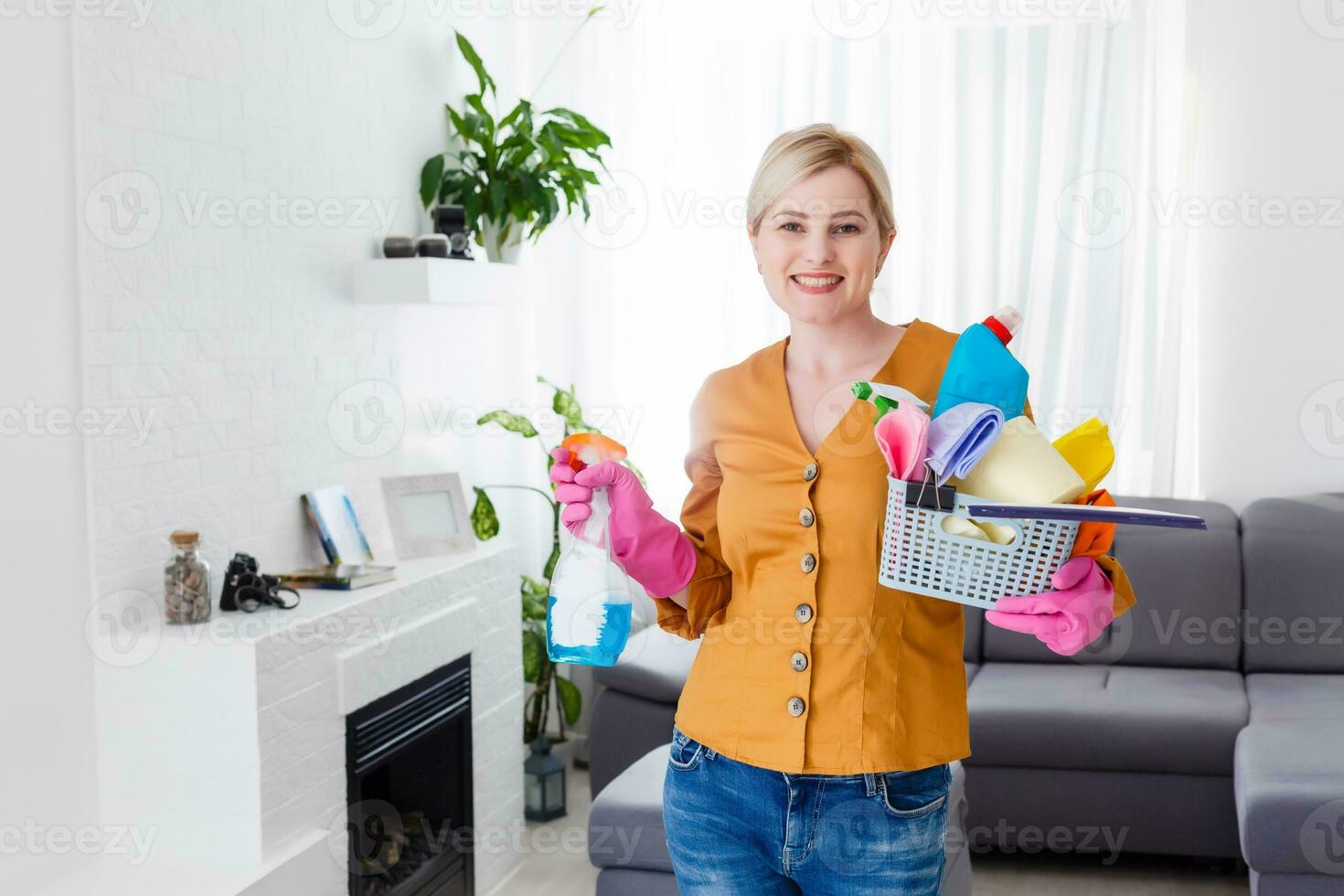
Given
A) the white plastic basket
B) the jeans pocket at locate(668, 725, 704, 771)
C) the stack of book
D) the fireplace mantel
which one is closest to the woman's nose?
the white plastic basket

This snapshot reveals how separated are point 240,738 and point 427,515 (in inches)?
41.4

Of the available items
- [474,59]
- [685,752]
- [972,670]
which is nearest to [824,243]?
[685,752]

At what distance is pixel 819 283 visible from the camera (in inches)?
55.3

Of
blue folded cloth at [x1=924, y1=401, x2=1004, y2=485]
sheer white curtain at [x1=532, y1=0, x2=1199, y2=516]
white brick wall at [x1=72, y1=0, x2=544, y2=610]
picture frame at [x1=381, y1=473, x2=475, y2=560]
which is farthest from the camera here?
sheer white curtain at [x1=532, y1=0, x2=1199, y2=516]

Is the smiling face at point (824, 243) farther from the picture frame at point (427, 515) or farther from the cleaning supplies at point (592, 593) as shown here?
the picture frame at point (427, 515)

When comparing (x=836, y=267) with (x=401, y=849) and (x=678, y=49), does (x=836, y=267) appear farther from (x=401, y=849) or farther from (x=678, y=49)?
(x=678, y=49)

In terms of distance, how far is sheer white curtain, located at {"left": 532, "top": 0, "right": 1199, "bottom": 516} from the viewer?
4004 mm

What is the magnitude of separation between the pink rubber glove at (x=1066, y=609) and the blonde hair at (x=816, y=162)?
45 centimetres

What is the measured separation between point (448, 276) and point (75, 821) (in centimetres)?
152

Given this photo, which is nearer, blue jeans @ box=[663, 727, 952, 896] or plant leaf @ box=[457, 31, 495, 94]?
blue jeans @ box=[663, 727, 952, 896]

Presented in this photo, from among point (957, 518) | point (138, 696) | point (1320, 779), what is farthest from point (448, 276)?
point (1320, 779)

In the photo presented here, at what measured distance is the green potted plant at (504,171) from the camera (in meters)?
3.47

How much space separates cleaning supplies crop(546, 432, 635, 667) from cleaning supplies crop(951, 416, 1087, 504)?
403 millimetres

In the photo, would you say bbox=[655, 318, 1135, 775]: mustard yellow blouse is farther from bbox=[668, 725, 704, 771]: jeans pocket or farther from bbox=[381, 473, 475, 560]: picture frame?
bbox=[381, 473, 475, 560]: picture frame
